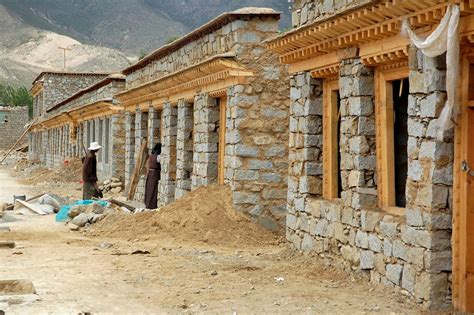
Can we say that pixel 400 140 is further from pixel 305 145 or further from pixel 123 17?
pixel 123 17

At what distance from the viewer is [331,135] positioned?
1085cm

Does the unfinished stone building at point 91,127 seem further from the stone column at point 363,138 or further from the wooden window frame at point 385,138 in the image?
the wooden window frame at point 385,138

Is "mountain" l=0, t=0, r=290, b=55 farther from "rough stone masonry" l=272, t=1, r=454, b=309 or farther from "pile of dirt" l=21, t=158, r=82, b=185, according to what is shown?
"rough stone masonry" l=272, t=1, r=454, b=309

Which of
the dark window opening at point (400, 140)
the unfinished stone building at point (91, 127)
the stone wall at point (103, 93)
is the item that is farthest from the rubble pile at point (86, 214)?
the stone wall at point (103, 93)

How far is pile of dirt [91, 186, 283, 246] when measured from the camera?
13383 millimetres

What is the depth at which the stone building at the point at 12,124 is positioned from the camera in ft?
227

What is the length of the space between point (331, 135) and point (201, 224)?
12.7 feet

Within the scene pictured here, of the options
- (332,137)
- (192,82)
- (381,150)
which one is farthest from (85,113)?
(381,150)

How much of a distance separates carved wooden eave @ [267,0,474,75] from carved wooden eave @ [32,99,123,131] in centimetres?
1603

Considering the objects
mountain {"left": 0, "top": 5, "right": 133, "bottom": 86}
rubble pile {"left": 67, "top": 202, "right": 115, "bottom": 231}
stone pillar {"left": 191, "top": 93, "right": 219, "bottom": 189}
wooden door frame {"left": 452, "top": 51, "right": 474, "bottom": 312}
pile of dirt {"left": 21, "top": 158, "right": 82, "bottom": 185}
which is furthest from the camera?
mountain {"left": 0, "top": 5, "right": 133, "bottom": 86}

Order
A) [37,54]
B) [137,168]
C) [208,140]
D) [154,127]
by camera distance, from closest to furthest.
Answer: [208,140] → [154,127] → [137,168] → [37,54]

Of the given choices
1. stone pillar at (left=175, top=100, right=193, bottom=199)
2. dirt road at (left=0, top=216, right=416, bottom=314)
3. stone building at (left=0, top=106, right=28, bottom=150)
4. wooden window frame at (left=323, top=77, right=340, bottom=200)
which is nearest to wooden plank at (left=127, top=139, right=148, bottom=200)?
stone pillar at (left=175, top=100, right=193, bottom=199)

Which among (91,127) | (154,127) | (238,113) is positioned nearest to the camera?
(238,113)

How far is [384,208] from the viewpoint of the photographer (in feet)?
30.5
